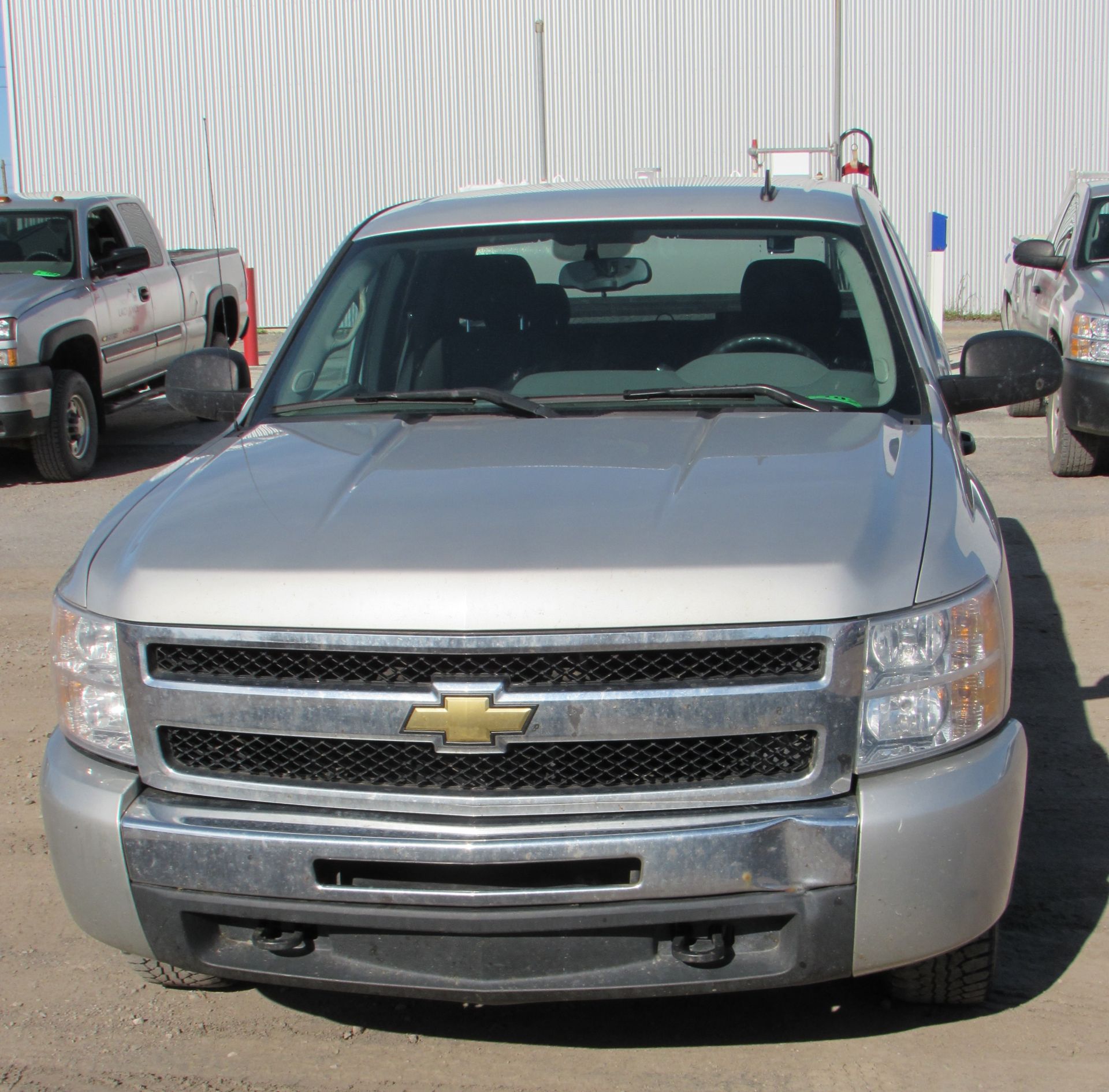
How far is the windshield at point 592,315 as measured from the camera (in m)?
3.86

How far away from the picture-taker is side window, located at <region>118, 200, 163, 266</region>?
1087 cm

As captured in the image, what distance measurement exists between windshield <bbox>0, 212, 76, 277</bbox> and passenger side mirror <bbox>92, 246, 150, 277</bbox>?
282mm

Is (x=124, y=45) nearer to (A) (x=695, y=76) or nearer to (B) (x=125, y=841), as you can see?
(A) (x=695, y=76)

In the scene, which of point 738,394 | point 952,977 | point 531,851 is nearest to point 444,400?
point 738,394

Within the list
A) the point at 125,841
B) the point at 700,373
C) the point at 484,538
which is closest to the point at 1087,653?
the point at 700,373

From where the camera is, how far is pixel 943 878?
2.52m

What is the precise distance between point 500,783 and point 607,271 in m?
2.05

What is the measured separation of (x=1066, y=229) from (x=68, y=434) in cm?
713

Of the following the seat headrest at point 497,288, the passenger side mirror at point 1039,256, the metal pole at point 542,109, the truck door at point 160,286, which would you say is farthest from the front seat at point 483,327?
the metal pole at point 542,109

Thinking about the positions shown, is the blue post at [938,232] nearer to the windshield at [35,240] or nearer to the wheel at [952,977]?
the windshield at [35,240]

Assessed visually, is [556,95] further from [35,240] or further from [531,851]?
[531,851]

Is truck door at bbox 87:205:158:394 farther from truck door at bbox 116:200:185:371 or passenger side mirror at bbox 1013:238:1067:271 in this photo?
passenger side mirror at bbox 1013:238:1067:271

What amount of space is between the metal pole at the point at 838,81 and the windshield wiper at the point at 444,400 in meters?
16.0

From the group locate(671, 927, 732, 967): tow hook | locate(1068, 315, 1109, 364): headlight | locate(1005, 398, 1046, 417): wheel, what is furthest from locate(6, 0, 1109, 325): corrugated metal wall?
locate(671, 927, 732, 967): tow hook
